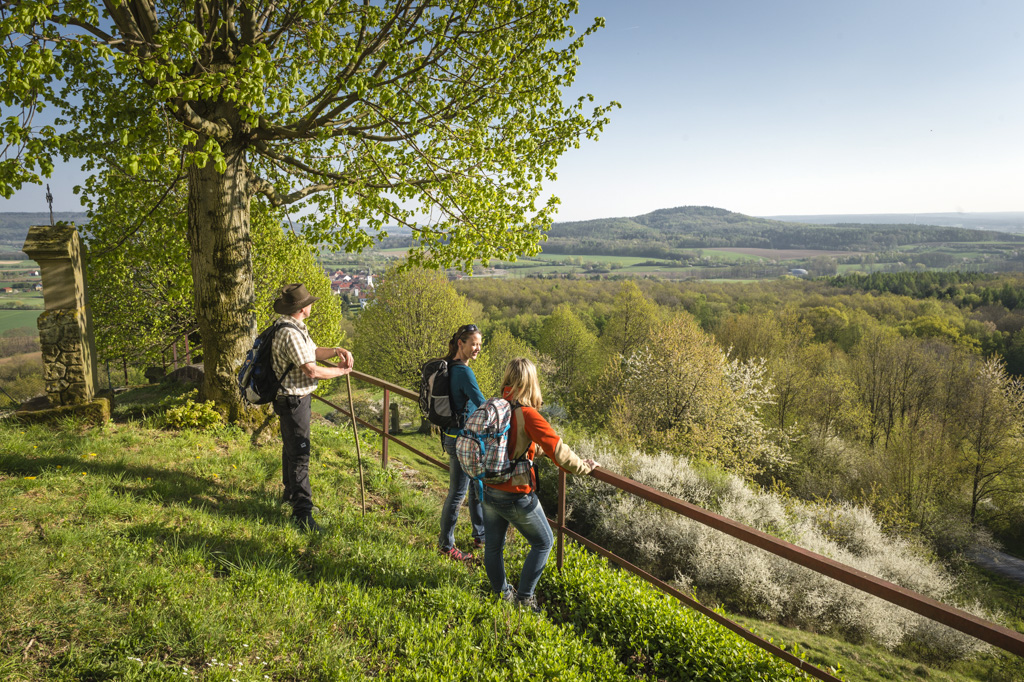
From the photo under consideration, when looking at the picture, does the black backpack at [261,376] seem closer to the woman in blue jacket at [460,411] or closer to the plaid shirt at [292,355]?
the plaid shirt at [292,355]

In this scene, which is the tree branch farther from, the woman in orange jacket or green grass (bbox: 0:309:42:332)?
Result: green grass (bbox: 0:309:42:332)

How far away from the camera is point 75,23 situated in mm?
5699

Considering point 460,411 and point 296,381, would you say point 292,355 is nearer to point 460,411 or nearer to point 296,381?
point 296,381

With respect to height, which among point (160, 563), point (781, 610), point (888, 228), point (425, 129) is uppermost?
point (888, 228)

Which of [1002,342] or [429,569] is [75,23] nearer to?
[429,569]

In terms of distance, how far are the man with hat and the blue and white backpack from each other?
5.09ft

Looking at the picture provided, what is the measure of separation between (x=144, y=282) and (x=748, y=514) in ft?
75.6

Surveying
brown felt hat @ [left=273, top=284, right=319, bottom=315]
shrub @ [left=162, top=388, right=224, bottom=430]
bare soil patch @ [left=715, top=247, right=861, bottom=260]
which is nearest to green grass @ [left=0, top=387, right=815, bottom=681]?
shrub @ [left=162, top=388, right=224, bottom=430]

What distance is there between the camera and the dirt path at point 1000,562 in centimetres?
2359

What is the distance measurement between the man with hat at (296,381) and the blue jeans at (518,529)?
1.76m

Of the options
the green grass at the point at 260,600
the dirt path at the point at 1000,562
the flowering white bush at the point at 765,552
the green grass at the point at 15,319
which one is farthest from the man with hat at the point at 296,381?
the green grass at the point at 15,319

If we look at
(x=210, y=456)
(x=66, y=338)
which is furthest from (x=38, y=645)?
(x=66, y=338)

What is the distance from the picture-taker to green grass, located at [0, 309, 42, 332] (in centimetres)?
4232

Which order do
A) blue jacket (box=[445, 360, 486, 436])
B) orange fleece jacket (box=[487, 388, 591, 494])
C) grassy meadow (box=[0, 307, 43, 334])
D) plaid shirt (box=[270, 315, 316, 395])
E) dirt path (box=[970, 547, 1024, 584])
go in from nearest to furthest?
orange fleece jacket (box=[487, 388, 591, 494]), blue jacket (box=[445, 360, 486, 436]), plaid shirt (box=[270, 315, 316, 395]), dirt path (box=[970, 547, 1024, 584]), grassy meadow (box=[0, 307, 43, 334])
